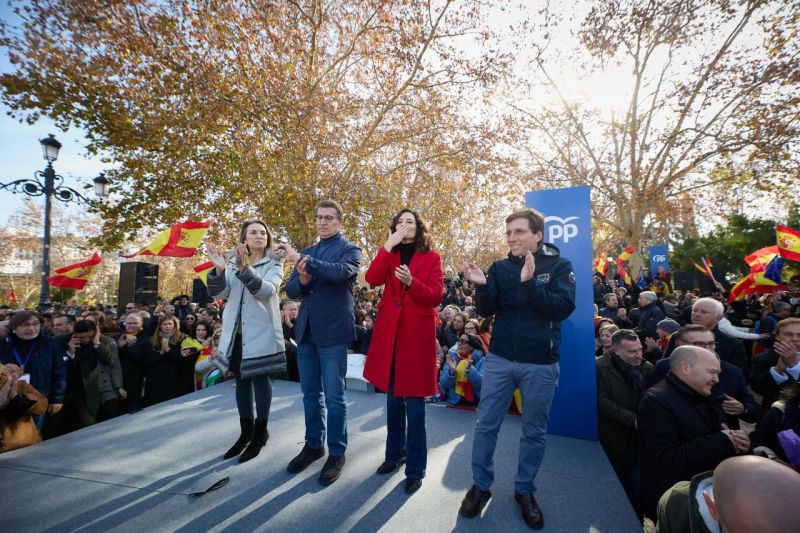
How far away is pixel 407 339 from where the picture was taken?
109 inches

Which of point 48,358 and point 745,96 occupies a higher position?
point 745,96

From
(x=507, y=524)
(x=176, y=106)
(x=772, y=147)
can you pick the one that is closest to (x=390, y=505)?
(x=507, y=524)

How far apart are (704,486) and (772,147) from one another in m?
15.5

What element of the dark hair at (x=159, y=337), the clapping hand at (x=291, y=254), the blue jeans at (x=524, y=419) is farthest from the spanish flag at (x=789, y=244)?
the dark hair at (x=159, y=337)

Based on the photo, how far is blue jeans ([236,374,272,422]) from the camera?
3141 mm

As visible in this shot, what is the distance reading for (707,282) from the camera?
1830cm

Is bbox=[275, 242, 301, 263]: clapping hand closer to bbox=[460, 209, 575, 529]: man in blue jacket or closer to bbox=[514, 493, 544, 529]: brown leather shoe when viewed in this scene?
bbox=[460, 209, 575, 529]: man in blue jacket

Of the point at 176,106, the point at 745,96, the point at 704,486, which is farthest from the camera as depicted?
the point at 745,96

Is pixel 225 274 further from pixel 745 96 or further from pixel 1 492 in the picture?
pixel 745 96

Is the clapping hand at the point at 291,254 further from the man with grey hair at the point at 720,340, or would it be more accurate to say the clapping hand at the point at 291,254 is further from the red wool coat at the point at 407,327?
the man with grey hair at the point at 720,340

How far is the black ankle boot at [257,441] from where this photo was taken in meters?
3.10

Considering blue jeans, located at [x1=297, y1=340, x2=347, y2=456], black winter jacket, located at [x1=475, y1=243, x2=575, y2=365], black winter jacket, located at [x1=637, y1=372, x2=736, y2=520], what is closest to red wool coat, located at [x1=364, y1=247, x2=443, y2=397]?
blue jeans, located at [x1=297, y1=340, x2=347, y2=456]

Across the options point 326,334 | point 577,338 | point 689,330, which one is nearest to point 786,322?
point 689,330

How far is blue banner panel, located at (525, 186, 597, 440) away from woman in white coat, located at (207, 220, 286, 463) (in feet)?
9.24
